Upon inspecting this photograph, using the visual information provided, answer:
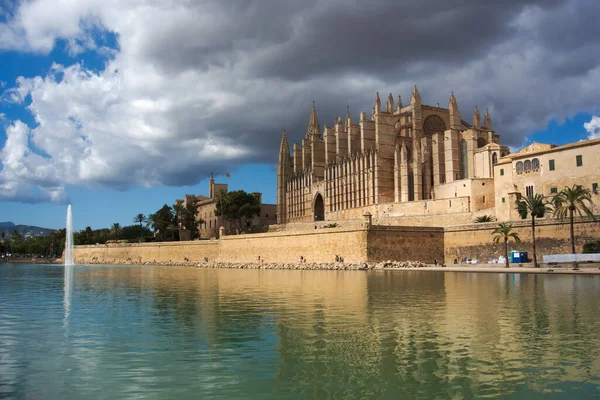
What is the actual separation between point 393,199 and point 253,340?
4897 centimetres

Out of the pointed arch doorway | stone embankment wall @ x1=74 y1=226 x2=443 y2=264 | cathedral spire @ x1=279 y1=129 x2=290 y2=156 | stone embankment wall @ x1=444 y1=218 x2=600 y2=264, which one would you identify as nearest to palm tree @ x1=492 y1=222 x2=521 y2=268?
stone embankment wall @ x1=444 y1=218 x2=600 y2=264

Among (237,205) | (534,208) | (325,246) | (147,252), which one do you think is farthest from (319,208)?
(534,208)

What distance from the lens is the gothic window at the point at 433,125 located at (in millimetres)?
62875

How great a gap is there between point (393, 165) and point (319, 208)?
47.8 ft

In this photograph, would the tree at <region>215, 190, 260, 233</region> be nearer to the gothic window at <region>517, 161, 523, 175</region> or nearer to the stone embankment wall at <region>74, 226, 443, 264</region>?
the stone embankment wall at <region>74, 226, 443, 264</region>

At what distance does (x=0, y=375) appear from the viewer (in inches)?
327

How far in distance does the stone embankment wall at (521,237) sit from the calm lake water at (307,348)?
16261 millimetres

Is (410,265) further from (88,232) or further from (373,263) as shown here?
(88,232)

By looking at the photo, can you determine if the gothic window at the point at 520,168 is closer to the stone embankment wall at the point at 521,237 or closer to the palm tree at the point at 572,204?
the stone embankment wall at the point at 521,237

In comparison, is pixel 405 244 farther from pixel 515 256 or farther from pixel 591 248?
pixel 591 248

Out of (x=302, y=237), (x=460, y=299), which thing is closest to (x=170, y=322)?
(x=460, y=299)

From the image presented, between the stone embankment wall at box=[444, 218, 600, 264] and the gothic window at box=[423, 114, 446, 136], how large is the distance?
24.2 m

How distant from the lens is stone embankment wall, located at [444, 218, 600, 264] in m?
32.4

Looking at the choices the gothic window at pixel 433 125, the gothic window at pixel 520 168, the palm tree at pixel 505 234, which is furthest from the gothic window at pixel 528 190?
the gothic window at pixel 433 125
